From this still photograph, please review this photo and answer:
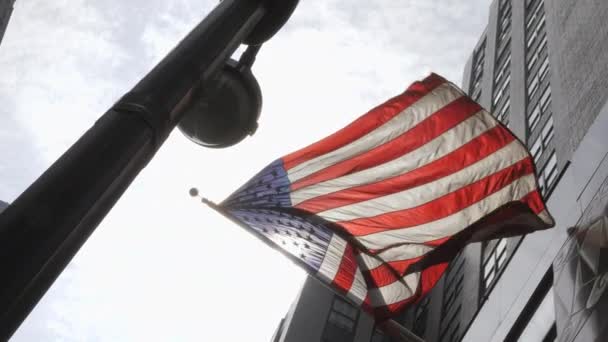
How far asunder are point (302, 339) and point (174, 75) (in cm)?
3541

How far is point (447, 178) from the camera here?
9.57m

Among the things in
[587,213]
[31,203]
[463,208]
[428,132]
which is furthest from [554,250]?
[31,203]

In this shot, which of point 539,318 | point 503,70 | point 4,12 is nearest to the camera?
point 539,318

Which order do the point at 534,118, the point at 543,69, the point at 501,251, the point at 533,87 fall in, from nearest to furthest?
the point at 501,251
the point at 534,118
the point at 543,69
the point at 533,87

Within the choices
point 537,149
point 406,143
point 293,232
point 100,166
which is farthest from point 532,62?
point 100,166

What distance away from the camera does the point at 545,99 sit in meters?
26.0

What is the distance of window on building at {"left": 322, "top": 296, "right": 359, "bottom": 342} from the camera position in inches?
1510

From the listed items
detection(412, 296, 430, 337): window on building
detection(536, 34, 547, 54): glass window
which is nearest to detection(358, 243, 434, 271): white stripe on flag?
detection(536, 34, 547, 54): glass window

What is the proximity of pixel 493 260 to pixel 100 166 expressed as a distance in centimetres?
2453

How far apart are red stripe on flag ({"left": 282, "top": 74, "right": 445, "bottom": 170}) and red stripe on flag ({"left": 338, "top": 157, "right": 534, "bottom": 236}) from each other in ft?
3.82

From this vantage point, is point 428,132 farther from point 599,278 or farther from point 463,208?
point 599,278

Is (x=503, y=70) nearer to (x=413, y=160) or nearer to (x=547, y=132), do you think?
(x=547, y=132)

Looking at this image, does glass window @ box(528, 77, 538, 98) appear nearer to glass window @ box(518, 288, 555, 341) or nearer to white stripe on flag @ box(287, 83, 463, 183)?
glass window @ box(518, 288, 555, 341)

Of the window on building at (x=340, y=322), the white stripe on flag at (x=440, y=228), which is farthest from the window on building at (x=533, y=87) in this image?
the white stripe on flag at (x=440, y=228)
